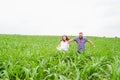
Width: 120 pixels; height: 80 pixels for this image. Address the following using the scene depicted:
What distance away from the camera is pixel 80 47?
42.0 ft

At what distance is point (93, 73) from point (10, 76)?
7.08 ft

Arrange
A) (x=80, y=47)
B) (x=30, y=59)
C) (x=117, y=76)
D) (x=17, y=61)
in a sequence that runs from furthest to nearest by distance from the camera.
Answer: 1. (x=80, y=47)
2. (x=30, y=59)
3. (x=17, y=61)
4. (x=117, y=76)


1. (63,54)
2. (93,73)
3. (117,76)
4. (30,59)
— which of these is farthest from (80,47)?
(117,76)

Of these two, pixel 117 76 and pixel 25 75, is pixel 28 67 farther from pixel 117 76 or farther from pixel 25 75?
pixel 117 76

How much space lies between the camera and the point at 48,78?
7.52 m

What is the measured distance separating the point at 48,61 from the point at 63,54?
151 centimetres

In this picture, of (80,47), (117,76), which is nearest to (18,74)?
(117,76)

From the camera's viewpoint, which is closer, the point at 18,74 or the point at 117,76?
the point at 117,76

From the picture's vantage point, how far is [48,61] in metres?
8.92

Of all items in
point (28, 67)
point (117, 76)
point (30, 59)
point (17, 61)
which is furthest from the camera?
point (30, 59)

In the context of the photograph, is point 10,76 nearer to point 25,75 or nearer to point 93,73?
point 25,75

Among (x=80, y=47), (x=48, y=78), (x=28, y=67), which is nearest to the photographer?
(x=48, y=78)

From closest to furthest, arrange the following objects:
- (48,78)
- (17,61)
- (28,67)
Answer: (48,78), (28,67), (17,61)

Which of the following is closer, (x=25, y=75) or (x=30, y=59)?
(x=25, y=75)
